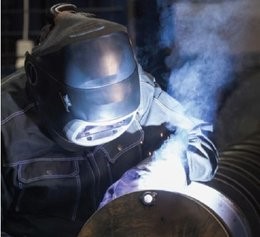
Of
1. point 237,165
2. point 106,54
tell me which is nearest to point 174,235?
point 106,54

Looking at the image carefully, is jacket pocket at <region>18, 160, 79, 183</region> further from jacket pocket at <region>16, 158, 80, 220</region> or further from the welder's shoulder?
the welder's shoulder

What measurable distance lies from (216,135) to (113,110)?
134 cm

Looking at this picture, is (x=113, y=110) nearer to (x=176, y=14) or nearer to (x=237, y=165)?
(x=237, y=165)

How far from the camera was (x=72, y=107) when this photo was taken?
173cm

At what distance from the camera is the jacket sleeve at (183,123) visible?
78.6 inches

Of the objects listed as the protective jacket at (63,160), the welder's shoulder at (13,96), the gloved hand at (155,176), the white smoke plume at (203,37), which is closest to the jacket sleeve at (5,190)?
the protective jacket at (63,160)

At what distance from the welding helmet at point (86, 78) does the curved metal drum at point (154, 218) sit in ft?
1.22

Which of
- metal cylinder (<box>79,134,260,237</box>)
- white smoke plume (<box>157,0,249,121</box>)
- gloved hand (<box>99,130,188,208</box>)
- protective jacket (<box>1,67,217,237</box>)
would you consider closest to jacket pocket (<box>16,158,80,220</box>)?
protective jacket (<box>1,67,217,237</box>)

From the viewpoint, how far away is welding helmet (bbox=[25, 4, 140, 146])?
168cm

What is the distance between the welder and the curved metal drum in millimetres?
334

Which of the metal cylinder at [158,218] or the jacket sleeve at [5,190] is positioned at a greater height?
the metal cylinder at [158,218]

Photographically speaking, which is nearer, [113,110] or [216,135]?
Answer: [113,110]

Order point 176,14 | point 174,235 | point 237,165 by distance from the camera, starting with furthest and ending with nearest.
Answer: point 176,14 → point 237,165 → point 174,235

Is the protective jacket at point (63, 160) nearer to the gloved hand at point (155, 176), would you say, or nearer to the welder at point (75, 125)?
the welder at point (75, 125)
